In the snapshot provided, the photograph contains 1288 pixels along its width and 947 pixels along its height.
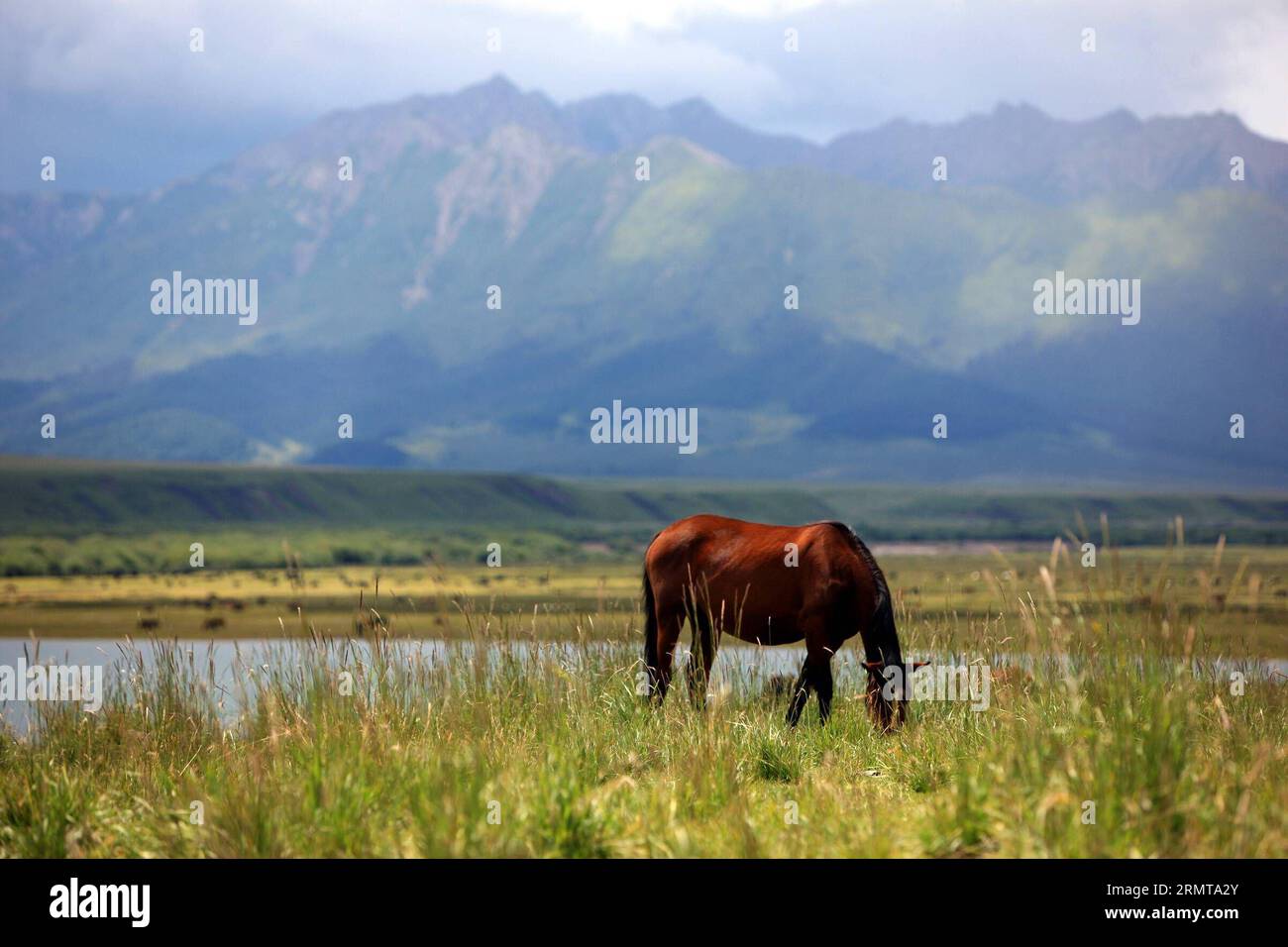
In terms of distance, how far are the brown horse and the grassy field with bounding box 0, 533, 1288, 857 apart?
343 millimetres

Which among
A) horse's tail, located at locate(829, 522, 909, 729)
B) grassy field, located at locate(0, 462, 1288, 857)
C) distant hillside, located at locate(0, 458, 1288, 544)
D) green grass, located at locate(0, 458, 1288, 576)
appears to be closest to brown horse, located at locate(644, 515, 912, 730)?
horse's tail, located at locate(829, 522, 909, 729)

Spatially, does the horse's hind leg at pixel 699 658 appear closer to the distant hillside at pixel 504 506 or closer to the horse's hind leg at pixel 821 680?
the horse's hind leg at pixel 821 680

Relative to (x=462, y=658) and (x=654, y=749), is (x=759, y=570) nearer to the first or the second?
(x=654, y=749)

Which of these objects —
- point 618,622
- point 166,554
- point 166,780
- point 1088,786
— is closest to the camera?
point 1088,786

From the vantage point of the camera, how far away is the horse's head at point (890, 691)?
10.9 metres

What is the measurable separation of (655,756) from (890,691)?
1.94 m

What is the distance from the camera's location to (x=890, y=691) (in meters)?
11.0

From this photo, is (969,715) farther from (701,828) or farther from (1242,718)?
(701,828)

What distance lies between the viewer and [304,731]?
31.6 feet

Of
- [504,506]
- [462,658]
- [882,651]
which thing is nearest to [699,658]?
[882,651]
